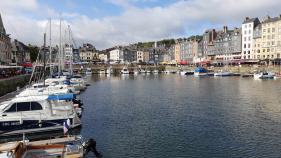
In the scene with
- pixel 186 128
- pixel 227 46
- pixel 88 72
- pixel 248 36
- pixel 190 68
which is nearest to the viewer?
pixel 186 128

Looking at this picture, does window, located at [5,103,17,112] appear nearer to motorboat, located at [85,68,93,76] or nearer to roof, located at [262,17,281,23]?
roof, located at [262,17,281,23]

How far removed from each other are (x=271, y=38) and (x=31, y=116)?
126 metres

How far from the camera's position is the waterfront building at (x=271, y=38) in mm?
133875

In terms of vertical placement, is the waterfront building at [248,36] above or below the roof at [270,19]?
below

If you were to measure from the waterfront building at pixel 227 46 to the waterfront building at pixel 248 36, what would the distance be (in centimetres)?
311

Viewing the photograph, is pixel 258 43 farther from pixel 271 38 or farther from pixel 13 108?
pixel 13 108

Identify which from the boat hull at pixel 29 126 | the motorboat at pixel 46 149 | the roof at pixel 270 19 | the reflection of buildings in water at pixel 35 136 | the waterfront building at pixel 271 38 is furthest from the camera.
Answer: the roof at pixel 270 19

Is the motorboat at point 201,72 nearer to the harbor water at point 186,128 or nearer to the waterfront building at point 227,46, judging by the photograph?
the waterfront building at point 227,46

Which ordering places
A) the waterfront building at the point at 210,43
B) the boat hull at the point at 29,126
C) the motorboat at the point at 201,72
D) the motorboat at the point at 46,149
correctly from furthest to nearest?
the waterfront building at the point at 210,43 < the motorboat at the point at 201,72 < the boat hull at the point at 29,126 < the motorboat at the point at 46,149

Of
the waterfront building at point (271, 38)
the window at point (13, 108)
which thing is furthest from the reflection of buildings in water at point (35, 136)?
the waterfront building at point (271, 38)

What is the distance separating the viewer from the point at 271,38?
137250mm

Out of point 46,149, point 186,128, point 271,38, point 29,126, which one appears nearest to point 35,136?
point 29,126

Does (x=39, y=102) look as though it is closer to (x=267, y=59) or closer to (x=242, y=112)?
(x=242, y=112)

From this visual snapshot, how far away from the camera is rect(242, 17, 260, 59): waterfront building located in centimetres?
14675
